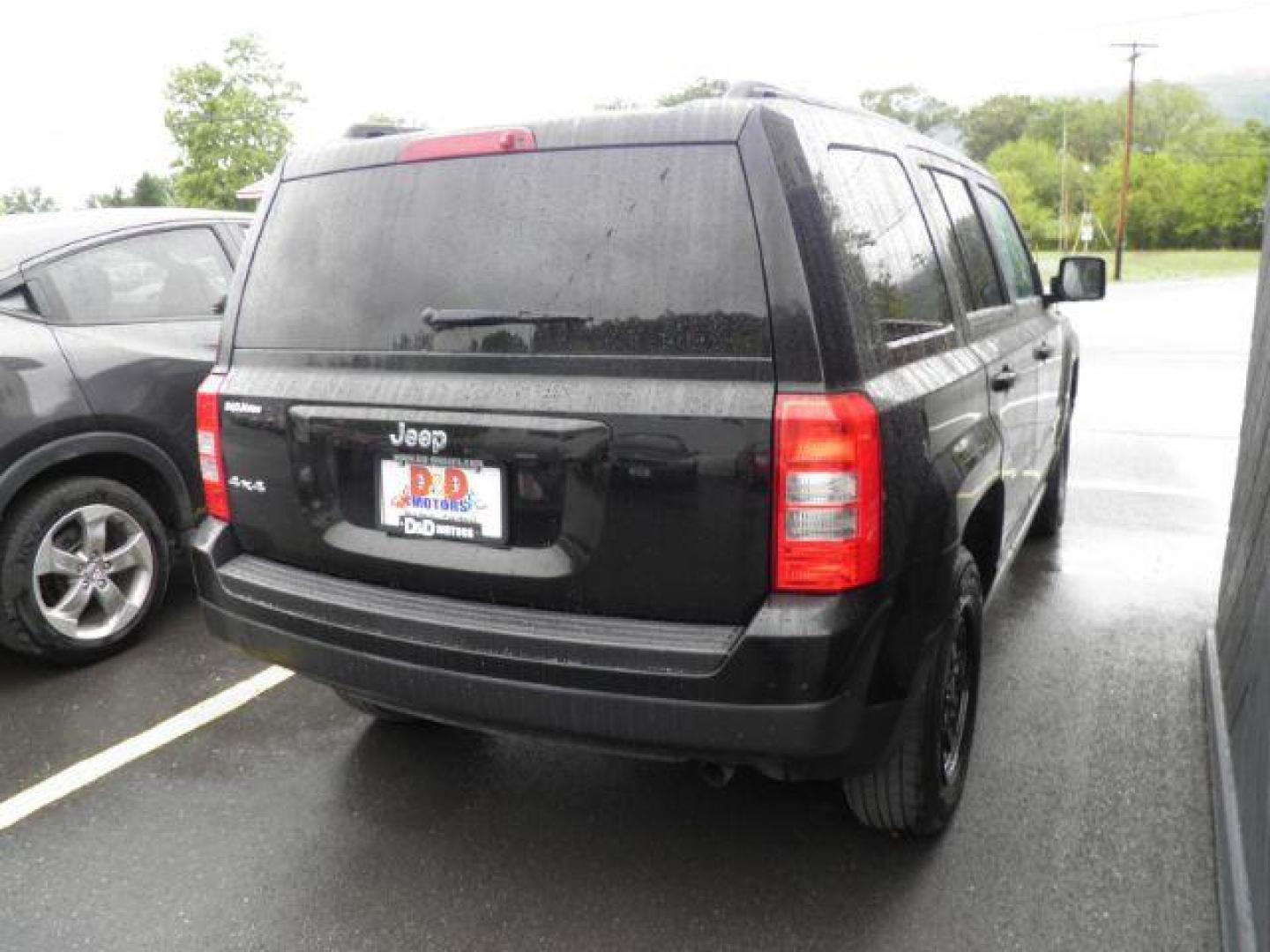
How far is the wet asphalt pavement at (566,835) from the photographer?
98.4 inches

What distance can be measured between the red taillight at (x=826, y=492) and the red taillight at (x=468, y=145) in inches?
33.8

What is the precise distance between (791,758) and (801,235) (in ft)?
3.58

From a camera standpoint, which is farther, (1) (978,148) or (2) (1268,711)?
(1) (978,148)

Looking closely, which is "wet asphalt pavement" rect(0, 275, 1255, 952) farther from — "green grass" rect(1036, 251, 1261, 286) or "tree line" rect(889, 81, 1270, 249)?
"tree line" rect(889, 81, 1270, 249)

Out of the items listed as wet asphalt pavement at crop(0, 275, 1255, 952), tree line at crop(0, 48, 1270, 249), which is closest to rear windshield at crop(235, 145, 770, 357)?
wet asphalt pavement at crop(0, 275, 1255, 952)

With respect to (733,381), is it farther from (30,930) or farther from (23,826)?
(23,826)

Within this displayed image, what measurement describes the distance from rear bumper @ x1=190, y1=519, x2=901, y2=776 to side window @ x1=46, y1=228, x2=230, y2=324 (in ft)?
8.02

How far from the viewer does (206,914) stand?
8.46ft

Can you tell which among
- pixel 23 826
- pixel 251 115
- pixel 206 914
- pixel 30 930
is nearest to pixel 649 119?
pixel 206 914

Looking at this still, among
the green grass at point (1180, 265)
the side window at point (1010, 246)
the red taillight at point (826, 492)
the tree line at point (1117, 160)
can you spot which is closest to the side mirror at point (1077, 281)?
the side window at point (1010, 246)

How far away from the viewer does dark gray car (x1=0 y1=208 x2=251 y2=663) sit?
389 centimetres

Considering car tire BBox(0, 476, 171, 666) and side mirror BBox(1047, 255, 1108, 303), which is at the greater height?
side mirror BBox(1047, 255, 1108, 303)

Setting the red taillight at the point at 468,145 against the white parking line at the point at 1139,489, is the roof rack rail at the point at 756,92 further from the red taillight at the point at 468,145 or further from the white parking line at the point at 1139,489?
the white parking line at the point at 1139,489

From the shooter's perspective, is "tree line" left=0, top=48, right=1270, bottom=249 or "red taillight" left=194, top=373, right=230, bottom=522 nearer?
"red taillight" left=194, top=373, right=230, bottom=522
